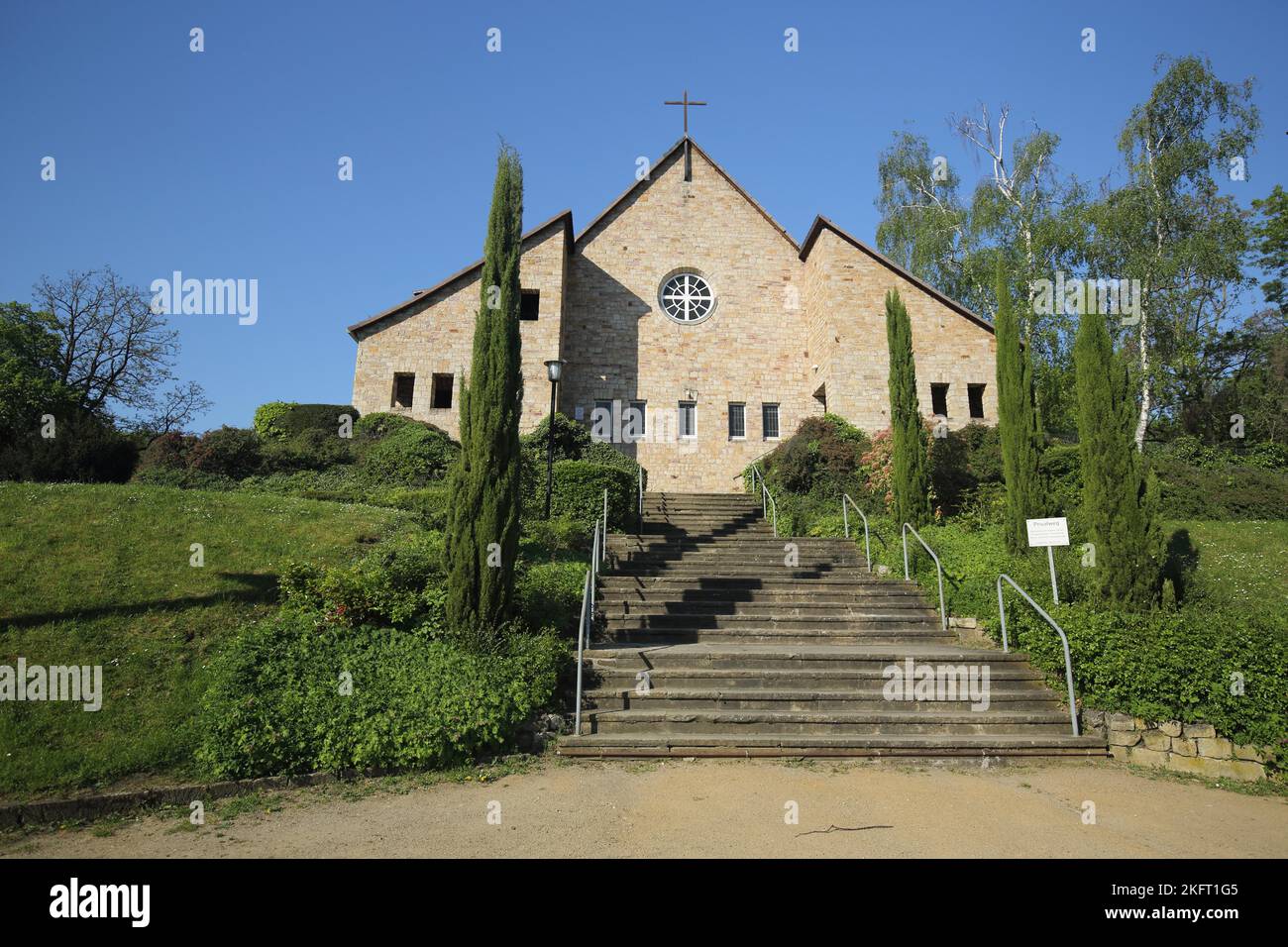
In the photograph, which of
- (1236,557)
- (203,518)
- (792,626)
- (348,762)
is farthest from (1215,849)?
(203,518)

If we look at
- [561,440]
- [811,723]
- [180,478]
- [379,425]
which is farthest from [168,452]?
[811,723]

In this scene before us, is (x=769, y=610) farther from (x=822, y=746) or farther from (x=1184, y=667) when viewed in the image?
(x=1184, y=667)

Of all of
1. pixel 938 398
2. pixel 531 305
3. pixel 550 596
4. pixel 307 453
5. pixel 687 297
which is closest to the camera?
pixel 550 596

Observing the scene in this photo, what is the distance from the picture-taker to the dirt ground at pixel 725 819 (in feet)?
15.7

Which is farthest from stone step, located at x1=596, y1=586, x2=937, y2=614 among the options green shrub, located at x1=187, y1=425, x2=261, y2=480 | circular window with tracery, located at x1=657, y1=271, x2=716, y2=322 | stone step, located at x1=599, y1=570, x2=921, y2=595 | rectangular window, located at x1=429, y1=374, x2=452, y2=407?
circular window with tracery, located at x1=657, y1=271, x2=716, y2=322

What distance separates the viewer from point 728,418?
72.6 ft

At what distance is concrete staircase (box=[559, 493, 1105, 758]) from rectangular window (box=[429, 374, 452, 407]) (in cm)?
1112

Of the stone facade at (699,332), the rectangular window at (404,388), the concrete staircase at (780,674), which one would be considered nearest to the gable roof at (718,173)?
the stone facade at (699,332)

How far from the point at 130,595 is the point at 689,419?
52.1ft

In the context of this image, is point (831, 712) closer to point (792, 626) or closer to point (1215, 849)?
point (792, 626)

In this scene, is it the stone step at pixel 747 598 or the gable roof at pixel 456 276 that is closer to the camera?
the stone step at pixel 747 598

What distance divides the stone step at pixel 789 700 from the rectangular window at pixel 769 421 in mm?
14648

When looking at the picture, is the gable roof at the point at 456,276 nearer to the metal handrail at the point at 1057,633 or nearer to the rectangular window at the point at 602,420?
the rectangular window at the point at 602,420

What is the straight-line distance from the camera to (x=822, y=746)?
7.02 m
